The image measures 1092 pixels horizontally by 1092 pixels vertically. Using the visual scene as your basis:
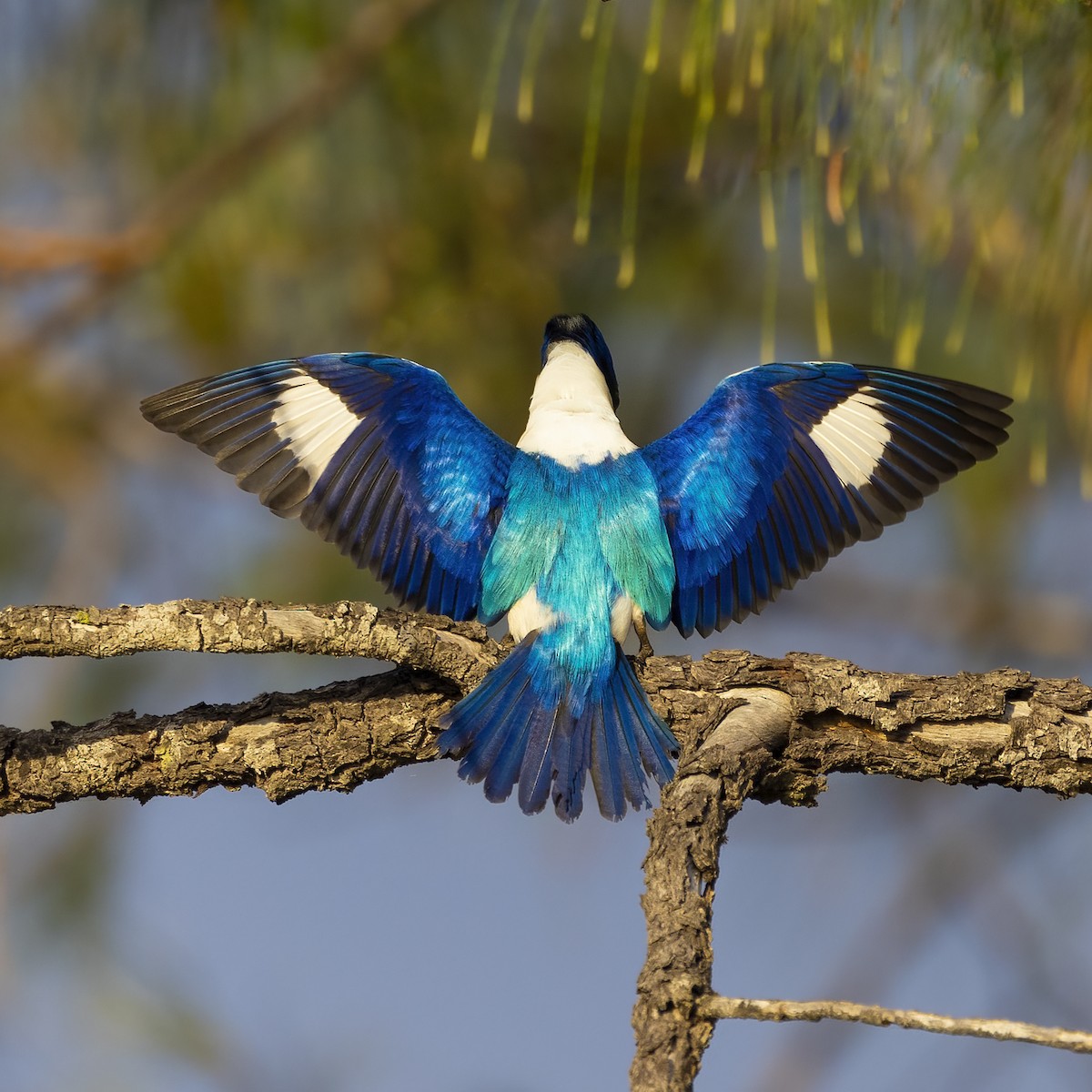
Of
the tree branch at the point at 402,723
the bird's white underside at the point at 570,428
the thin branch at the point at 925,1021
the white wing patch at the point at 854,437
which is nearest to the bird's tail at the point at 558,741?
the tree branch at the point at 402,723

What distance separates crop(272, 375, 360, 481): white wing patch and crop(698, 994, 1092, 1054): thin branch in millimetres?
1506

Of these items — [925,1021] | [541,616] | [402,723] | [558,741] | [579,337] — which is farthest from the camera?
[579,337]

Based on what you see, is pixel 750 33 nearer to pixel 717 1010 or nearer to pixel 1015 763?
pixel 1015 763

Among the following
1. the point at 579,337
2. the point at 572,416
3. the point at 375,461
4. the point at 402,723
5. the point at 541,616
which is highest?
the point at 579,337

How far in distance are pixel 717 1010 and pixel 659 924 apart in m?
0.16

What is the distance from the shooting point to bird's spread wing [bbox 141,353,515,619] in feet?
8.57

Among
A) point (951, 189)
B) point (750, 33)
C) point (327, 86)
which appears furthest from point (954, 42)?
point (327, 86)

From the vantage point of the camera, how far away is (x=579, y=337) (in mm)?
3176

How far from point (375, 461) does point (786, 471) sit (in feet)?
2.50

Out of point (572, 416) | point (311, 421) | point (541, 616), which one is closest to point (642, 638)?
point (541, 616)

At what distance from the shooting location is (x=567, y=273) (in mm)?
3805

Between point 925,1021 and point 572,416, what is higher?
point 572,416

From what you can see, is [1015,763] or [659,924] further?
[1015,763]

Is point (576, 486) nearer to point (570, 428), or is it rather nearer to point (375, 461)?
point (570, 428)
